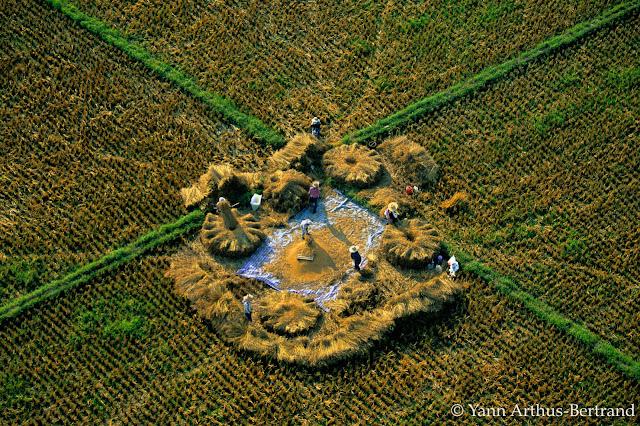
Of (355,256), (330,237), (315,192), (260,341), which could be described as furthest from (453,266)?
(260,341)

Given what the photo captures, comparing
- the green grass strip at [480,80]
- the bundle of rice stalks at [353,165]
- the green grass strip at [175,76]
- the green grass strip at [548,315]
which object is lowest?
the green grass strip at [175,76]

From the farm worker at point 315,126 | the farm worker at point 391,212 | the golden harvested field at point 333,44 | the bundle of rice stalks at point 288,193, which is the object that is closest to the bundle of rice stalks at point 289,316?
the bundle of rice stalks at point 288,193

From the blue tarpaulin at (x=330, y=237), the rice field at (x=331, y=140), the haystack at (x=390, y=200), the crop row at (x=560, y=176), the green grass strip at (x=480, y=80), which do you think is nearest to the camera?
the rice field at (x=331, y=140)

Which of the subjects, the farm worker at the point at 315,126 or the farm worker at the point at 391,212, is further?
the farm worker at the point at 315,126

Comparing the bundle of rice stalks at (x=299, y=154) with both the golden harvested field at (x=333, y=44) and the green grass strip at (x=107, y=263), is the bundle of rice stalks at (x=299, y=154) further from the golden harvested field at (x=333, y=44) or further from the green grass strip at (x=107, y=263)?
the green grass strip at (x=107, y=263)

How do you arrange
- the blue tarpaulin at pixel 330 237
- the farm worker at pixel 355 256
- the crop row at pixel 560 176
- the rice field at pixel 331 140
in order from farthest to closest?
the crop row at pixel 560 176 < the blue tarpaulin at pixel 330 237 < the farm worker at pixel 355 256 < the rice field at pixel 331 140

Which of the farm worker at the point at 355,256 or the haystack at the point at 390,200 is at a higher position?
the haystack at the point at 390,200

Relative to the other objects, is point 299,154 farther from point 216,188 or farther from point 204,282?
point 204,282
